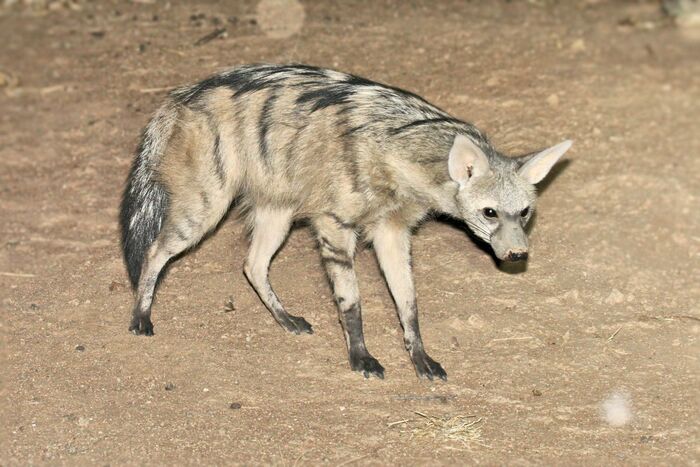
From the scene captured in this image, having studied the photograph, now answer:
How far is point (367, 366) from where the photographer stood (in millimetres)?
4984

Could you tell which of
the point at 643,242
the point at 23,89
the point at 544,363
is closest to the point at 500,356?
the point at 544,363

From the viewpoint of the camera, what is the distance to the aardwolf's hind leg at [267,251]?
17.9ft

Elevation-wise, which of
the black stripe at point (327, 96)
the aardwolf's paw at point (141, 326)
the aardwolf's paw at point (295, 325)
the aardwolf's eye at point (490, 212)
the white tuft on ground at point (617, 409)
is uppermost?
the black stripe at point (327, 96)

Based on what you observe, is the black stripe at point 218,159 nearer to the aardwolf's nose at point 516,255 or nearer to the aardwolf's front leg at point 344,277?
the aardwolf's front leg at point 344,277

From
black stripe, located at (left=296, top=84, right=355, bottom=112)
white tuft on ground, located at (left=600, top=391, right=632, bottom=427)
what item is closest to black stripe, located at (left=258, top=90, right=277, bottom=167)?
black stripe, located at (left=296, top=84, right=355, bottom=112)

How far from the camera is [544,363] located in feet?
16.7

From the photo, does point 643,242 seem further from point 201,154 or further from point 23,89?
point 23,89

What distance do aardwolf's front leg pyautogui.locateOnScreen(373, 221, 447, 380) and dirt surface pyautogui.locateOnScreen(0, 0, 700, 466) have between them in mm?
138

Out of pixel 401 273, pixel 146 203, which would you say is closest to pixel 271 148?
pixel 146 203

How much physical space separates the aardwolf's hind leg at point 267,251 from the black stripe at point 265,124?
0.36m

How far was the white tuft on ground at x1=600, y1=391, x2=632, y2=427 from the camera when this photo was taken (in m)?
4.64

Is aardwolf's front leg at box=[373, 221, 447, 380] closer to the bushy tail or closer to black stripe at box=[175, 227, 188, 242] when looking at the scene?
black stripe at box=[175, 227, 188, 242]

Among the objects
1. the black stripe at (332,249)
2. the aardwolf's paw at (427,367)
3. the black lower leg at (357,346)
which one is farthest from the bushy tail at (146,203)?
the aardwolf's paw at (427,367)

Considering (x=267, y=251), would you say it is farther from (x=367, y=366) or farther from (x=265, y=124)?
(x=367, y=366)
